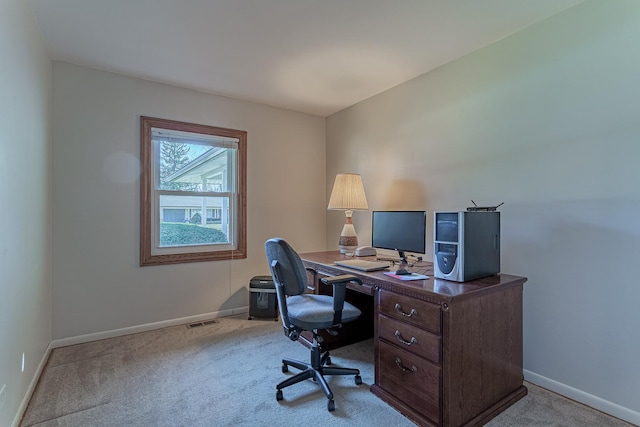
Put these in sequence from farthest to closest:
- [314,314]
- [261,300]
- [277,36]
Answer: [261,300] < [277,36] < [314,314]

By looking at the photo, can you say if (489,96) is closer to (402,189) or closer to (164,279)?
(402,189)

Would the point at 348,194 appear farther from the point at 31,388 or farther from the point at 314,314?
the point at 31,388

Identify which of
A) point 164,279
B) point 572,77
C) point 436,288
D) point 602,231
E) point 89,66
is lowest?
point 164,279

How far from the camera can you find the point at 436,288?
1735 mm

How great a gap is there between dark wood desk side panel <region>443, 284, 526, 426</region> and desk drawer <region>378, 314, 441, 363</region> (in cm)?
7

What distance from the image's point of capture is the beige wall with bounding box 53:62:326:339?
2.75 meters

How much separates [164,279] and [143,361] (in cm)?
91

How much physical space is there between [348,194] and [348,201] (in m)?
0.07

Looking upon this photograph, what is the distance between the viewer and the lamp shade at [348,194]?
3.15m

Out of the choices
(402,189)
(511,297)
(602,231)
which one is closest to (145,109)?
(402,189)

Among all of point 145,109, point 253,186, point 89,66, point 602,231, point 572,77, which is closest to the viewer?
point 602,231

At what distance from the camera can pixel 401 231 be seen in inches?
98.9

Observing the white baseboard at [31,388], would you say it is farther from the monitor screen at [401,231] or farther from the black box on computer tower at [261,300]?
the monitor screen at [401,231]

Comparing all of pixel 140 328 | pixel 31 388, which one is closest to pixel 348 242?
pixel 140 328
